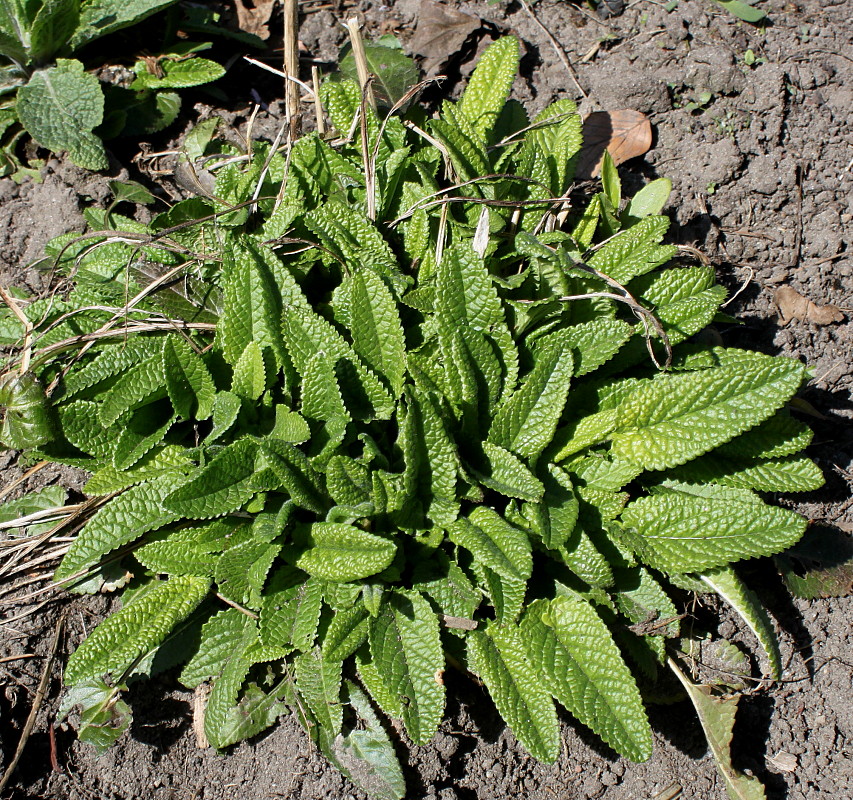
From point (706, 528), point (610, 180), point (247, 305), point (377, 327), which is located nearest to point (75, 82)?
point (247, 305)

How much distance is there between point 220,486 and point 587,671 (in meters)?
1.05

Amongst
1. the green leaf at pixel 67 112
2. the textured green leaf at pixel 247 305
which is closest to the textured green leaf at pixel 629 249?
the textured green leaf at pixel 247 305

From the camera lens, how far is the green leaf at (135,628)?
6.50ft

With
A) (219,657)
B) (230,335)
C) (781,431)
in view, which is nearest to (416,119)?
(230,335)

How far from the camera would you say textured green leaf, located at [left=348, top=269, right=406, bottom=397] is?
81.1 inches

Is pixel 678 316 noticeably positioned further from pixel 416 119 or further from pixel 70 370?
pixel 70 370

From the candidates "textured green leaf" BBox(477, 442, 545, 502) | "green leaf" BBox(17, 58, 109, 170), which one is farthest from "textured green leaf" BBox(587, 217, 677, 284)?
"green leaf" BBox(17, 58, 109, 170)

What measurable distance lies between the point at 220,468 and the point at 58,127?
1.57 metres

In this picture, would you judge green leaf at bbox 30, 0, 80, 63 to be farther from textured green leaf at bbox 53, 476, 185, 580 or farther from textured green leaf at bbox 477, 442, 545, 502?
textured green leaf at bbox 477, 442, 545, 502

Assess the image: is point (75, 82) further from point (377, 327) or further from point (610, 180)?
point (610, 180)

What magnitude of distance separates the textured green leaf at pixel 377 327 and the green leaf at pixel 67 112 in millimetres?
1255

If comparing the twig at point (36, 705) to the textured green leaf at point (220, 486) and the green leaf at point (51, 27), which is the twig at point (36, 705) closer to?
the textured green leaf at point (220, 486)

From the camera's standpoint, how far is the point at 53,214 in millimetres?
2766

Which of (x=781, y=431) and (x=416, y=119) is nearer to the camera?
(x=781, y=431)
